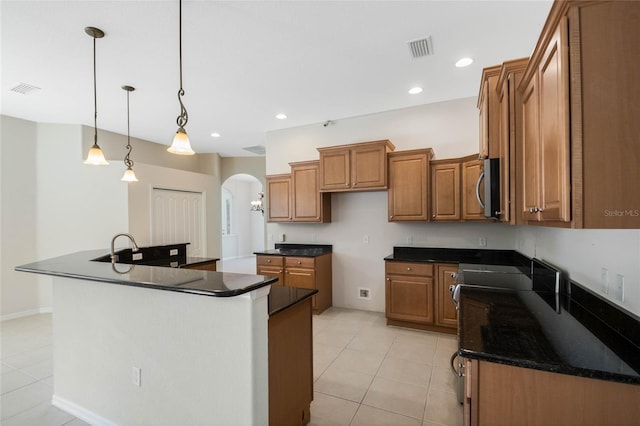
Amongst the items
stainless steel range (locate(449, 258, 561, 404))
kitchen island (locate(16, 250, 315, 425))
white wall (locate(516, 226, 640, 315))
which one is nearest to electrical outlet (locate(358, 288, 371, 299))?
stainless steel range (locate(449, 258, 561, 404))

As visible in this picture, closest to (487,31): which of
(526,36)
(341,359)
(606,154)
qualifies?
(526,36)

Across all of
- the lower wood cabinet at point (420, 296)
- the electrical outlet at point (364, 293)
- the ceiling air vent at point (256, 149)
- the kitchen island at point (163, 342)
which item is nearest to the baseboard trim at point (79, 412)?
the kitchen island at point (163, 342)

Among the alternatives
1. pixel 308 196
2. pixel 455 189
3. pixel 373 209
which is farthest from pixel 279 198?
pixel 455 189

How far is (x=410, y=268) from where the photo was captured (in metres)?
3.57

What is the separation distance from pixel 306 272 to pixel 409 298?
145cm

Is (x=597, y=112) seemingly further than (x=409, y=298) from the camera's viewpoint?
No

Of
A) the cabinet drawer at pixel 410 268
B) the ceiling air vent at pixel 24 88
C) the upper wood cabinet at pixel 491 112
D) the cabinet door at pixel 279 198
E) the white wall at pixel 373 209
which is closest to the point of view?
the upper wood cabinet at pixel 491 112

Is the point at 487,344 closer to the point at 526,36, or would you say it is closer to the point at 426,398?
the point at 426,398

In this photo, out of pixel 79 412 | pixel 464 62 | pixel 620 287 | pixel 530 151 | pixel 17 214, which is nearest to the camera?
pixel 620 287

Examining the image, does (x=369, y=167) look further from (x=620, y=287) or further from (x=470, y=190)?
→ (x=620, y=287)

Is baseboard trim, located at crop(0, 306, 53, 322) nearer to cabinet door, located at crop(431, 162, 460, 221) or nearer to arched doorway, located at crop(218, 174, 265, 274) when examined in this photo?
arched doorway, located at crop(218, 174, 265, 274)

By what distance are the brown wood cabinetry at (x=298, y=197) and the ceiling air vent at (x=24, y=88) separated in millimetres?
2996

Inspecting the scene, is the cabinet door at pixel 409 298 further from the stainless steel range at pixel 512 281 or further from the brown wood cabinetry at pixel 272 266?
the brown wood cabinetry at pixel 272 266

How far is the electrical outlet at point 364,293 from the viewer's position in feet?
14.1
